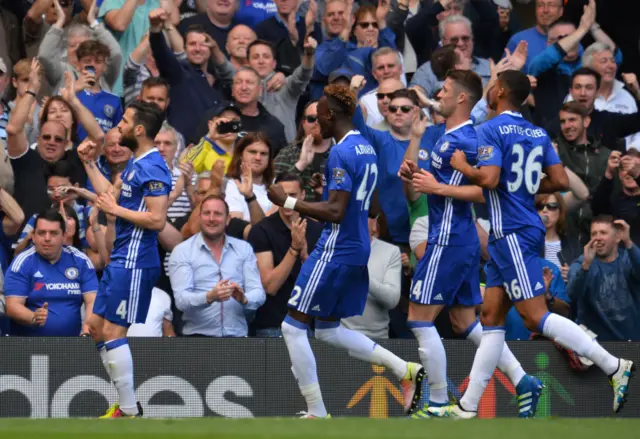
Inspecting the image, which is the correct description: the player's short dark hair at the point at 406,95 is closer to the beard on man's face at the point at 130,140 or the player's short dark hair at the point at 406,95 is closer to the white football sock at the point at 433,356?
the beard on man's face at the point at 130,140

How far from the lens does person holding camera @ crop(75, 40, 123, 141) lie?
12.3 metres

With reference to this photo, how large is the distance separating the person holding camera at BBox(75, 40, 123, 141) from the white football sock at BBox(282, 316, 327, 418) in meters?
4.05

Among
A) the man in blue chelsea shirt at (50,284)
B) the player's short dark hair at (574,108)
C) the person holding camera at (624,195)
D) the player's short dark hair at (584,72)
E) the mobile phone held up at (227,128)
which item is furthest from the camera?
the player's short dark hair at (584,72)

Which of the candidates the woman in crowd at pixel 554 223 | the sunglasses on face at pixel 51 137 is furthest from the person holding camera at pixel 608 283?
the sunglasses on face at pixel 51 137

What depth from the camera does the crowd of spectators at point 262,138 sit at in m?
10.7

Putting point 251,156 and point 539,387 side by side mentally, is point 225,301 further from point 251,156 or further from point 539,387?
point 539,387

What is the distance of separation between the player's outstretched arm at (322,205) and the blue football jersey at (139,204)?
1.02 meters

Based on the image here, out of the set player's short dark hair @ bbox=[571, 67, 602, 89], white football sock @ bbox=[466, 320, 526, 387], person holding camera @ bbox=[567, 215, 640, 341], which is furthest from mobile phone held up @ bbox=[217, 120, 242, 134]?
white football sock @ bbox=[466, 320, 526, 387]

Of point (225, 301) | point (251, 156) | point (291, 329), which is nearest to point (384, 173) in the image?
point (251, 156)

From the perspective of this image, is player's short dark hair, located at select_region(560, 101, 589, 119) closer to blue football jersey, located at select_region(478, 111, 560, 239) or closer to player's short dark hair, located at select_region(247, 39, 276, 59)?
player's short dark hair, located at select_region(247, 39, 276, 59)

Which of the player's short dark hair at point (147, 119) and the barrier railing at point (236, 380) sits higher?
the player's short dark hair at point (147, 119)

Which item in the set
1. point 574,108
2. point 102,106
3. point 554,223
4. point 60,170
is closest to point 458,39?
point 574,108

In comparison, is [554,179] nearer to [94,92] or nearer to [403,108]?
[403,108]

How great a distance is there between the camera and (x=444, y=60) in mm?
12719
